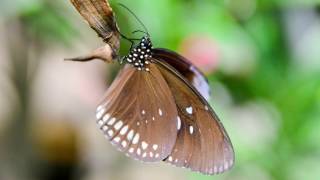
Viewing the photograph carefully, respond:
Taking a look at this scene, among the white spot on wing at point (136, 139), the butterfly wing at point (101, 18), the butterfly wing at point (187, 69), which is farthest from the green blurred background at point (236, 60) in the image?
the butterfly wing at point (101, 18)

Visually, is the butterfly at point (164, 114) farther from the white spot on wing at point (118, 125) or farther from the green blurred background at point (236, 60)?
the green blurred background at point (236, 60)

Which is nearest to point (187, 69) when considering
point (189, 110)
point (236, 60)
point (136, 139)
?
point (189, 110)

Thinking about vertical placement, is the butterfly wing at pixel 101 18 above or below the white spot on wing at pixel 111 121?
above

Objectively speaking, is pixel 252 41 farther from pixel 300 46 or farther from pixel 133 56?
pixel 133 56

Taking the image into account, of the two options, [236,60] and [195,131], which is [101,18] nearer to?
[195,131]

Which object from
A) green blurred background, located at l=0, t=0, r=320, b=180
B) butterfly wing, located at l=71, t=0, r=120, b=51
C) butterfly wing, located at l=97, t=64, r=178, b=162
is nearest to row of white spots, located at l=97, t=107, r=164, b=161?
butterfly wing, located at l=97, t=64, r=178, b=162

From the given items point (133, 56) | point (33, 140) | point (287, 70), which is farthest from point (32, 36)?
point (133, 56)
